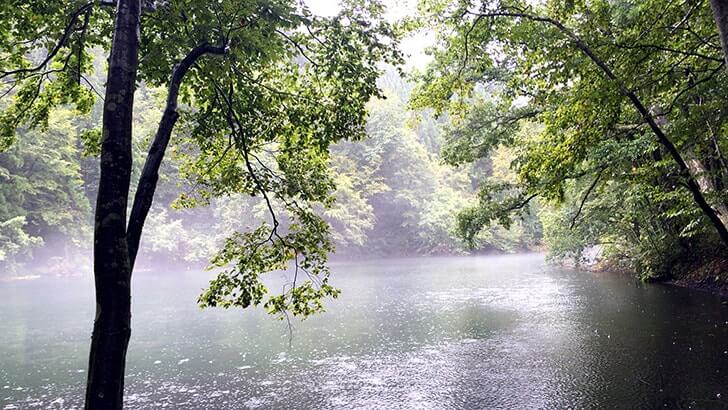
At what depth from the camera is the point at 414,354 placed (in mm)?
8938

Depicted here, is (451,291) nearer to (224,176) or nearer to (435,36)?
(435,36)

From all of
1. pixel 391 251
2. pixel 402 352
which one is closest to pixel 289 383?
pixel 402 352

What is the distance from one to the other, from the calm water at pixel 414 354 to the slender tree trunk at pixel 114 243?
3617 mm

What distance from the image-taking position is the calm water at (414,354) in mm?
6551

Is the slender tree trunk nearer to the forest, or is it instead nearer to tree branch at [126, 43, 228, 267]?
the forest

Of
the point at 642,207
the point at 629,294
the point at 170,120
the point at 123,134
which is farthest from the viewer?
the point at 642,207

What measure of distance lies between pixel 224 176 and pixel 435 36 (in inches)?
193

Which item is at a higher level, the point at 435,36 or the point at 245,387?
the point at 435,36

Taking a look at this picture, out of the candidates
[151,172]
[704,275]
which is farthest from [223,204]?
[151,172]

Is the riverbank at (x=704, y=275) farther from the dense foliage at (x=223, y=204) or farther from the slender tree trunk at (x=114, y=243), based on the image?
the dense foliage at (x=223, y=204)

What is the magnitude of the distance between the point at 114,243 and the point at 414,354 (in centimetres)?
671

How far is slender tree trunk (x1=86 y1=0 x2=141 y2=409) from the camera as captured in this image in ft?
10.7

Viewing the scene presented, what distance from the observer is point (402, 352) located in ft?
29.9

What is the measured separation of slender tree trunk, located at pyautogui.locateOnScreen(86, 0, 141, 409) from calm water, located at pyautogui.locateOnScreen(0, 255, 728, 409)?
142 inches
